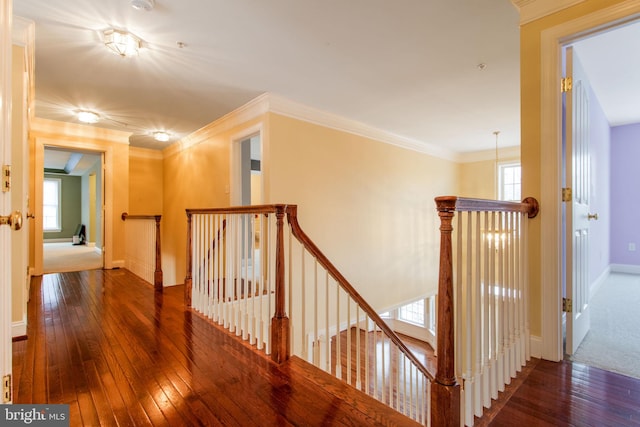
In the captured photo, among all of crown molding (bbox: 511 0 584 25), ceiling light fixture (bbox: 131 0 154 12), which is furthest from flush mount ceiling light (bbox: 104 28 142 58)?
crown molding (bbox: 511 0 584 25)

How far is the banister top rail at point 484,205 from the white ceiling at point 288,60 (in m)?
1.41

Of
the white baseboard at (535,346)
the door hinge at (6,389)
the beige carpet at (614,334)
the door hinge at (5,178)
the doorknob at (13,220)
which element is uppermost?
the door hinge at (5,178)

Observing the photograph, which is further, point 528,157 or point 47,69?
point 47,69

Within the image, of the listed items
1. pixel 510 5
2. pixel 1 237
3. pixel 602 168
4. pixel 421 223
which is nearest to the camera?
pixel 1 237

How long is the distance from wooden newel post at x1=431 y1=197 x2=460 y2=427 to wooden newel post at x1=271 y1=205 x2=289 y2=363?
1.05 metres

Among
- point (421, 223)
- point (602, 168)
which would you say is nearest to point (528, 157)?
point (602, 168)

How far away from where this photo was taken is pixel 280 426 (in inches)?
55.0

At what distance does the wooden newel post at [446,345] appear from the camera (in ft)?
4.04

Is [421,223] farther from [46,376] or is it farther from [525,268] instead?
[46,376]

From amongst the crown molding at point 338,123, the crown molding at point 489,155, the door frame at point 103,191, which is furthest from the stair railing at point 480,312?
the door frame at point 103,191

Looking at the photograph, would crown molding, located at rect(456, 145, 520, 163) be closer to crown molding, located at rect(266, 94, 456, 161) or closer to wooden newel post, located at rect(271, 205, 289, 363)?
crown molding, located at rect(266, 94, 456, 161)

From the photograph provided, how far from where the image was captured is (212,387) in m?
1.71

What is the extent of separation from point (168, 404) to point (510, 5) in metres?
3.26

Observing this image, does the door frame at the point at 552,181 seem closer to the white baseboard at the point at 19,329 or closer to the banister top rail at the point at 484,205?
the banister top rail at the point at 484,205
